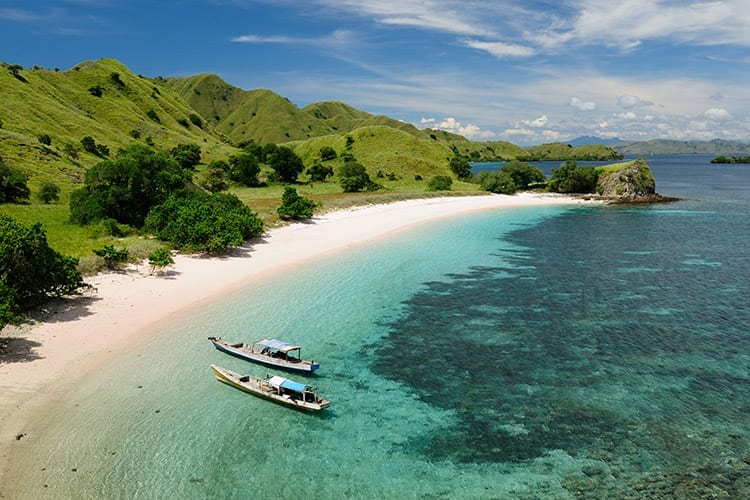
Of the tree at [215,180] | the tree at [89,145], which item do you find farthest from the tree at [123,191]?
the tree at [89,145]

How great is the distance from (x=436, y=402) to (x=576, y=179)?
105393mm

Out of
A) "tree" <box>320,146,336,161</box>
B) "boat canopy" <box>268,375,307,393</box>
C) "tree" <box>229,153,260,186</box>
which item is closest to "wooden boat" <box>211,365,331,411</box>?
"boat canopy" <box>268,375,307,393</box>

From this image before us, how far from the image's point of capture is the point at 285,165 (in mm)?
111438

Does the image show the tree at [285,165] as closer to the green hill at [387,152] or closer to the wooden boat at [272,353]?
the green hill at [387,152]

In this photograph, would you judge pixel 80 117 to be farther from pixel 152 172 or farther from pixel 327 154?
pixel 152 172

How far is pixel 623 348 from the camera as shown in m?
27.4

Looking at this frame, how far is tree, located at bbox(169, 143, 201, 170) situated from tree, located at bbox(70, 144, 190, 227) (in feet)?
174

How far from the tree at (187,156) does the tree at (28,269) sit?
8026 cm

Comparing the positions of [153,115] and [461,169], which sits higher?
[153,115]

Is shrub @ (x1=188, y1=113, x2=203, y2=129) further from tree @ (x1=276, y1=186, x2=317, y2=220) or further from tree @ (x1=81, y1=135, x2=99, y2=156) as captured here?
tree @ (x1=276, y1=186, x2=317, y2=220)

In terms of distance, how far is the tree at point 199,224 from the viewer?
44438 mm

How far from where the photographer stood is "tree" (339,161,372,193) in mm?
103625

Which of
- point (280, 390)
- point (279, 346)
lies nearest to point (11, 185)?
point (279, 346)

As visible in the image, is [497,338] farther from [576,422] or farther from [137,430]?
[137,430]
